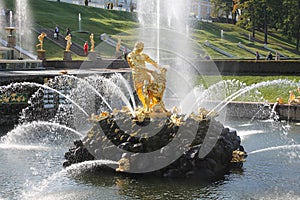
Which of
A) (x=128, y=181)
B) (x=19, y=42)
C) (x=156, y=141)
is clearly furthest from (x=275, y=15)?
(x=128, y=181)

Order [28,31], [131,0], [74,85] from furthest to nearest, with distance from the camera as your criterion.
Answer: [131,0]
[28,31]
[74,85]

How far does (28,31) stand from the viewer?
39.4 m

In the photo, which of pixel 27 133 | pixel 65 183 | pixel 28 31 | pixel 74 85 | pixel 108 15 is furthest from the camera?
pixel 108 15

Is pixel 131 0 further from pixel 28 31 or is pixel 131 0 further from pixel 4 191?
pixel 4 191

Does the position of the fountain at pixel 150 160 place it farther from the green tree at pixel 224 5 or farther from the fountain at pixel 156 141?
the green tree at pixel 224 5

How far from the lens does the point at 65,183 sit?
1100 cm

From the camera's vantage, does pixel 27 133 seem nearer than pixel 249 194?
No

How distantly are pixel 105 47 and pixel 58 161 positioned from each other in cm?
2752

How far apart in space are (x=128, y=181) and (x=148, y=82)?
231cm

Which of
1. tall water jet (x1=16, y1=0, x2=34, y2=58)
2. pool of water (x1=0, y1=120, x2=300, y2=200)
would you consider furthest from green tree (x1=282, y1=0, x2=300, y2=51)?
pool of water (x1=0, y1=120, x2=300, y2=200)

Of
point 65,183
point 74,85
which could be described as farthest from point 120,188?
point 74,85

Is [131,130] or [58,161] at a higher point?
[131,130]

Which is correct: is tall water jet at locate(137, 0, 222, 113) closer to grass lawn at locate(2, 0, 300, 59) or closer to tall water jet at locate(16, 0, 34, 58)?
grass lawn at locate(2, 0, 300, 59)

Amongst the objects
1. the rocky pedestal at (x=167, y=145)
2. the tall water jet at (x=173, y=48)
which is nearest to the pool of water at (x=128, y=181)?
the rocky pedestal at (x=167, y=145)
